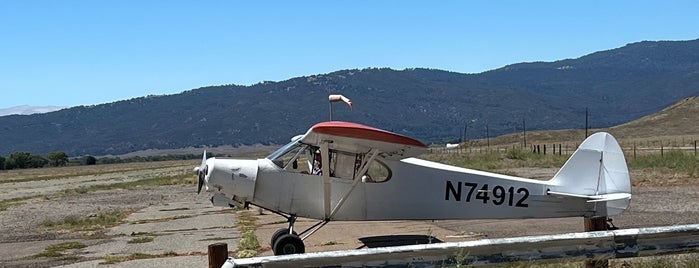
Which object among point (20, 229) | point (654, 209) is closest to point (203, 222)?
point (20, 229)

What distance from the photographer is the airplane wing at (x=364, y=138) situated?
11.6 meters

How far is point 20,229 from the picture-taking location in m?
21.8

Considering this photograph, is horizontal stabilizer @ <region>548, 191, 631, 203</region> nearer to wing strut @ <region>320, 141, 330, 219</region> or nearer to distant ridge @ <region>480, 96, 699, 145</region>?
wing strut @ <region>320, 141, 330, 219</region>

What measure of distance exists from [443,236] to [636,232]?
719cm

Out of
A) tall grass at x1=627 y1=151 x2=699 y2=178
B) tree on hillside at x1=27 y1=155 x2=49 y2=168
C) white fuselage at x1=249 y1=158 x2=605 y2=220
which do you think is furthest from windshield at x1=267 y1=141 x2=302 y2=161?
tree on hillside at x1=27 y1=155 x2=49 y2=168

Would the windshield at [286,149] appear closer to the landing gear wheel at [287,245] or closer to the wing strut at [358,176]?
the wing strut at [358,176]

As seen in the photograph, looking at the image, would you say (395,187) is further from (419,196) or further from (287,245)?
(287,245)

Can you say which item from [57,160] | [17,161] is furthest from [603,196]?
[57,160]

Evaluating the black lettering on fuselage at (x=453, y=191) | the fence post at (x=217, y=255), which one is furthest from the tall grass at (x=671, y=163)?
the fence post at (x=217, y=255)

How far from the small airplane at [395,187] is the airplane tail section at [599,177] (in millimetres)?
16

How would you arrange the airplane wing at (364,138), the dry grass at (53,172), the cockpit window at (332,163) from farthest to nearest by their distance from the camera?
1. the dry grass at (53,172)
2. the cockpit window at (332,163)
3. the airplane wing at (364,138)

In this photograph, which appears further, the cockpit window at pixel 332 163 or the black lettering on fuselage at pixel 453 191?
the black lettering on fuselage at pixel 453 191

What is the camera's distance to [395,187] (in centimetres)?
1294

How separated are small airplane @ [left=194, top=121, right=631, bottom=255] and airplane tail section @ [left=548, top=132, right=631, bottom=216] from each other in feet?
0.05
